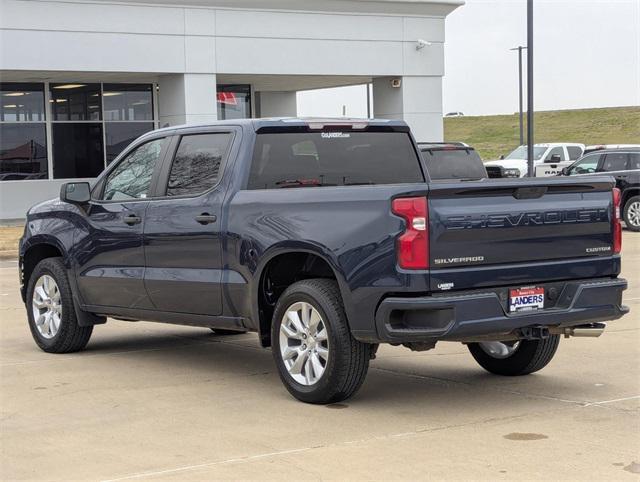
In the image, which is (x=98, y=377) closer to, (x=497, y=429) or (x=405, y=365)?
(x=405, y=365)

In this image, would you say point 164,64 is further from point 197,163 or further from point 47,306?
point 197,163

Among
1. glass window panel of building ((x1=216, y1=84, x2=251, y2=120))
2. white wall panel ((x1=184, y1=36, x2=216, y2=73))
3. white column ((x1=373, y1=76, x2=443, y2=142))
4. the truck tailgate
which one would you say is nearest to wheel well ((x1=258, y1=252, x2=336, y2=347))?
the truck tailgate

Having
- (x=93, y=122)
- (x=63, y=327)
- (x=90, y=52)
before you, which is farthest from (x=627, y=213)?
(x=63, y=327)

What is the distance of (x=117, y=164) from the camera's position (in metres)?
9.85

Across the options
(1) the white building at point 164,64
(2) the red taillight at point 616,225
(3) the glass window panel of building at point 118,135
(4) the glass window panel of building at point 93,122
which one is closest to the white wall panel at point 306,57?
(1) the white building at point 164,64

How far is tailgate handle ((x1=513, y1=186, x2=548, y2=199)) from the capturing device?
7559 millimetres

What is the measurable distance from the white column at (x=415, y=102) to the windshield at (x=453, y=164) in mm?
15456

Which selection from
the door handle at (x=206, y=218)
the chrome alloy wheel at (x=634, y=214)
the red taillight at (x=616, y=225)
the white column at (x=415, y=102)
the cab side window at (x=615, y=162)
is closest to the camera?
the red taillight at (x=616, y=225)

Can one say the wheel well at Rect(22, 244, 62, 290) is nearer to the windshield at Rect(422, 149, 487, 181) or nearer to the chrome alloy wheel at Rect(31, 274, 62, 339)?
the chrome alloy wheel at Rect(31, 274, 62, 339)

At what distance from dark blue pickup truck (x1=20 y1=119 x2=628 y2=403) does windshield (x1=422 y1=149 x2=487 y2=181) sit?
8.87 meters

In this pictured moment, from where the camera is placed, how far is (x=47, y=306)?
34.2 ft

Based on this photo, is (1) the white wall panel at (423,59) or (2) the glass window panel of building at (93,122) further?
(1) the white wall panel at (423,59)

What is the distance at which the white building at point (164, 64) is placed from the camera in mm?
29062

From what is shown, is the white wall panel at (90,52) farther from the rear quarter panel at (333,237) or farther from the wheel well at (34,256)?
the rear quarter panel at (333,237)
